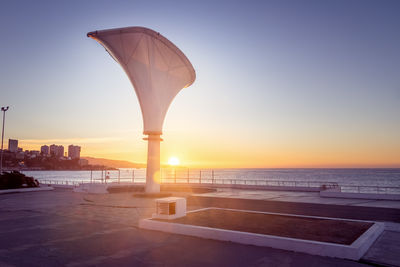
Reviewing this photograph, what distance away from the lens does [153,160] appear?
90.5 feet

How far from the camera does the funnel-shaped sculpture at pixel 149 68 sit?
86.2ft

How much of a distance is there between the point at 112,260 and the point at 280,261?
15.2ft

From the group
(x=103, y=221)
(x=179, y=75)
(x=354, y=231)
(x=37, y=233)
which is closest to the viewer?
(x=354, y=231)

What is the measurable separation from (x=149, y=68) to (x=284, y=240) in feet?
68.0

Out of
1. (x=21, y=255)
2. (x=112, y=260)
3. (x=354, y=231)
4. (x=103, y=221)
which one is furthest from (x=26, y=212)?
(x=354, y=231)

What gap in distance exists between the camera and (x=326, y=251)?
879cm

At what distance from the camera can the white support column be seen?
2762cm

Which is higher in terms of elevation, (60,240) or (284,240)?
(284,240)

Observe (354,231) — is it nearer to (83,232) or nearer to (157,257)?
(157,257)

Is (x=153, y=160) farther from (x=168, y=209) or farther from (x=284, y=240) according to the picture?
(x=284, y=240)

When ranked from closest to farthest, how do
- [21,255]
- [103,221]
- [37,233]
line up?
[21,255], [37,233], [103,221]

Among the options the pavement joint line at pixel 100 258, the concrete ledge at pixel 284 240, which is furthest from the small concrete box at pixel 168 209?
the pavement joint line at pixel 100 258

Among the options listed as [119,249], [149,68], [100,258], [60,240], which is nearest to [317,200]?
[149,68]

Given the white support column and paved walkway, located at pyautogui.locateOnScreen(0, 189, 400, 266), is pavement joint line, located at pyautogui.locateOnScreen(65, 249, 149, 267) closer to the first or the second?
paved walkway, located at pyautogui.locateOnScreen(0, 189, 400, 266)
